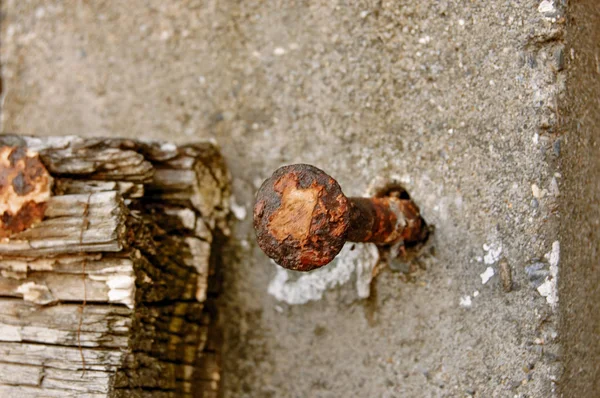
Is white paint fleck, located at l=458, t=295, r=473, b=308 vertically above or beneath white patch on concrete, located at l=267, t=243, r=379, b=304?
beneath

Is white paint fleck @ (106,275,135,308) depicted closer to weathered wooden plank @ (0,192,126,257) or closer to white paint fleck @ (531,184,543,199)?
weathered wooden plank @ (0,192,126,257)

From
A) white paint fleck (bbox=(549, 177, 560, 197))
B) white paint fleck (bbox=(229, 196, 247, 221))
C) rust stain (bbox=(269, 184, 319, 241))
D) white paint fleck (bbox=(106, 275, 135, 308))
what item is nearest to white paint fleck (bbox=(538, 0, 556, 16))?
white paint fleck (bbox=(549, 177, 560, 197))

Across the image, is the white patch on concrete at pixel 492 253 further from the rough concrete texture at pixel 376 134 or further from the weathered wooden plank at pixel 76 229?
the weathered wooden plank at pixel 76 229

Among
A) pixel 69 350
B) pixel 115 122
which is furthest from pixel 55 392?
pixel 115 122

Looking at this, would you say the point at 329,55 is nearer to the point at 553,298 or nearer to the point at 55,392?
the point at 553,298

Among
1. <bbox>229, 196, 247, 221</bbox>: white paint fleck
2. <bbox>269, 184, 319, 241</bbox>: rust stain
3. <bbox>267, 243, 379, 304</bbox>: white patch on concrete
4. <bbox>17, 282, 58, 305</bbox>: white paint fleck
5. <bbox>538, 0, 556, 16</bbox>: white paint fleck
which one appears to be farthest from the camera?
<bbox>229, 196, 247, 221</bbox>: white paint fleck

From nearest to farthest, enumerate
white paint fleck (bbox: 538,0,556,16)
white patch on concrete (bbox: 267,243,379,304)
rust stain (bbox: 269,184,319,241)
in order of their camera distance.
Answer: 1. rust stain (bbox: 269,184,319,241)
2. white paint fleck (bbox: 538,0,556,16)
3. white patch on concrete (bbox: 267,243,379,304)

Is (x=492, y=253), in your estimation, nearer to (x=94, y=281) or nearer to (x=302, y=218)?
(x=302, y=218)

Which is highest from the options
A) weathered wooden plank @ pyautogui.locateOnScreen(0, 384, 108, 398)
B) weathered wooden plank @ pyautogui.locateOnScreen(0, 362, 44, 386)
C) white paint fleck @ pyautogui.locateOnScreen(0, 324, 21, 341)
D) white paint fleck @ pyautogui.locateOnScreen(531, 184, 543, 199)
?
white paint fleck @ pyautogui.locateOnScreen(531, 184, 543, 199)

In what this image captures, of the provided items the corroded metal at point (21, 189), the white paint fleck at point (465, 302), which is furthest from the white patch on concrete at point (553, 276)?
the corroded metal at point (21, 189)
